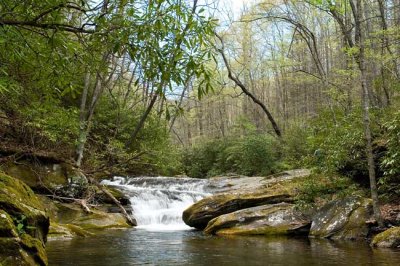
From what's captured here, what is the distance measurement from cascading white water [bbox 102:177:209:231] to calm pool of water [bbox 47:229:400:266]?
332 cm

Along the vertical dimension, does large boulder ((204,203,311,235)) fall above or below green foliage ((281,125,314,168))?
below

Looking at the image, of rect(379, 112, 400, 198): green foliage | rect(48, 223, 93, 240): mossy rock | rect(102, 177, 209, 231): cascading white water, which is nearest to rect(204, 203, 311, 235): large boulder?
rect(102, 177, 209, 231): cascading white water

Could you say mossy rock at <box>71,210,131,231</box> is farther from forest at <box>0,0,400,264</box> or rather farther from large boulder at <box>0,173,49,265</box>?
large boulder at <box>0,173,49,265</box>

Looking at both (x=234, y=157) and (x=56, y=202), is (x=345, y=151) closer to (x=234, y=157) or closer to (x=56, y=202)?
(x=56, y=202)

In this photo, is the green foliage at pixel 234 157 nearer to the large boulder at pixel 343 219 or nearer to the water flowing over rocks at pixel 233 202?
the water flowing over rocks at pixel 233 202

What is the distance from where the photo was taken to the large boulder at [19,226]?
4.34 metres

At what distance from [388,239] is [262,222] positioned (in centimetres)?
363

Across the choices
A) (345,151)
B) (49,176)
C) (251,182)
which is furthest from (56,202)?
(345,151)

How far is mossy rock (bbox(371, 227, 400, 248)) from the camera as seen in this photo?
8164mm

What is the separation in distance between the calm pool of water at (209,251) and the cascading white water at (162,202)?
131 inches

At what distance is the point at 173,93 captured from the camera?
3.27m

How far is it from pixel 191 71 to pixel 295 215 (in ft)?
30.2

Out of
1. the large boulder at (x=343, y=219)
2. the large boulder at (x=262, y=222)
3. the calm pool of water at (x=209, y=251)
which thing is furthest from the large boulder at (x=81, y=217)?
the large boulder at (x=343, y=219)

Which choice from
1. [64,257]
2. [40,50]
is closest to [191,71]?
[40,50]
